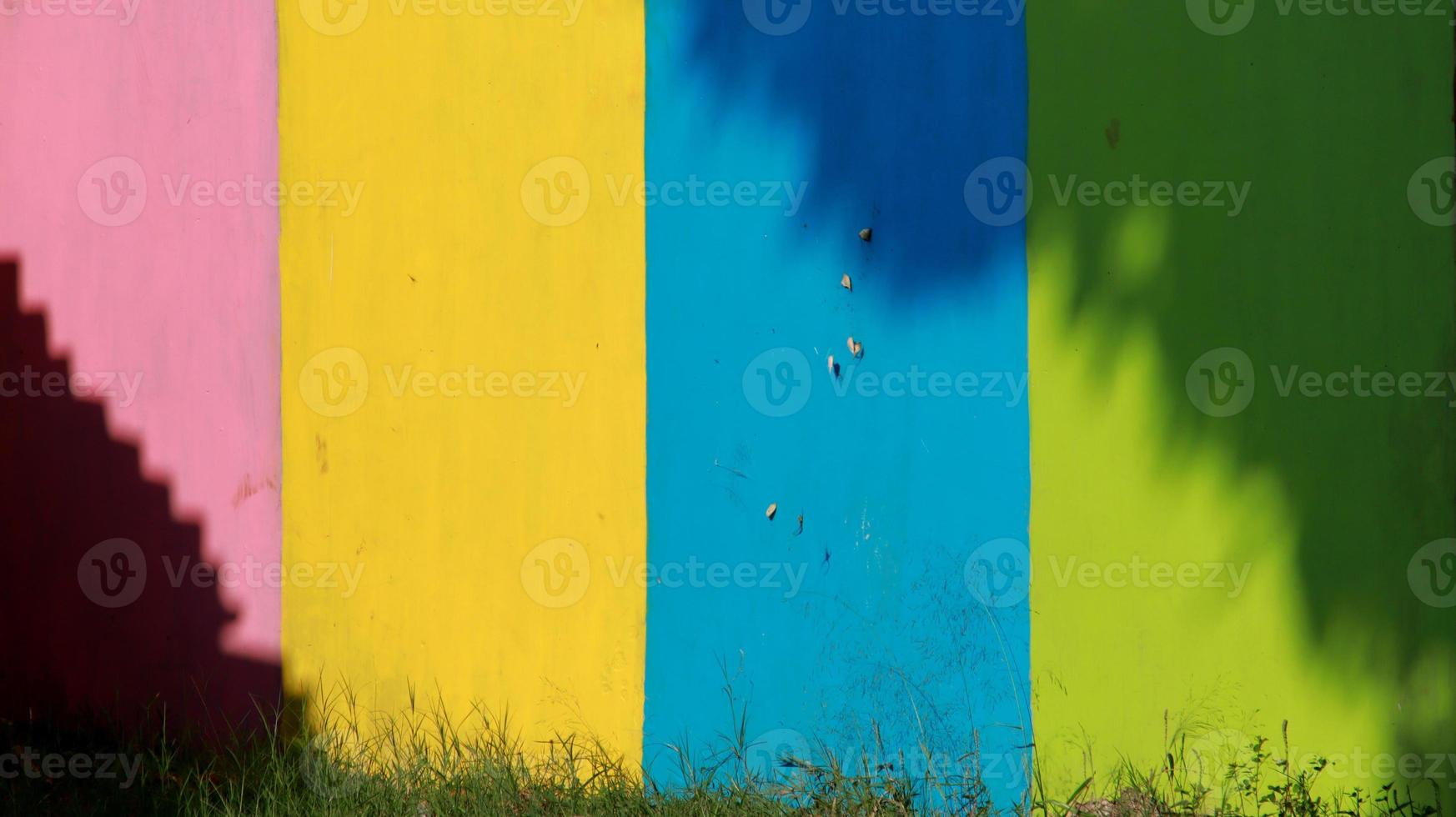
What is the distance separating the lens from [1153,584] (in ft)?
12.8

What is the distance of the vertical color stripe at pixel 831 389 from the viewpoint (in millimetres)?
3992

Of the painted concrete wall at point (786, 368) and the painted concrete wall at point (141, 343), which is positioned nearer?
the painted concrete wall at point (786, 368)

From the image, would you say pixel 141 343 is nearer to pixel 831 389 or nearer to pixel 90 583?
pixel 90 583

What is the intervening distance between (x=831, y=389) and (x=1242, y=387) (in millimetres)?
1288

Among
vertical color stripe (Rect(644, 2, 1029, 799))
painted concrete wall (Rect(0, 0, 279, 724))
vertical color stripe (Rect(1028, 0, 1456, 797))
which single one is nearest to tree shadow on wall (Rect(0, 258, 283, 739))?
painted concrete wall (Rect(0, 0, 279, 724))

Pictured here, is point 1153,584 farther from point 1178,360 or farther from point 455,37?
point 455,37

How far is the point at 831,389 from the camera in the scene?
409 centimetres

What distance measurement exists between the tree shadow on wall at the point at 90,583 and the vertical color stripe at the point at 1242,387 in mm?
2924

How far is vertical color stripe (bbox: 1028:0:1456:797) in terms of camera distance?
380 cm

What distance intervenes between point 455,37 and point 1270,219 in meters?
2.78

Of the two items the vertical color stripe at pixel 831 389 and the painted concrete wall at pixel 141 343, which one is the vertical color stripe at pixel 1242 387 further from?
the painted concrete wall at pixel 141 343

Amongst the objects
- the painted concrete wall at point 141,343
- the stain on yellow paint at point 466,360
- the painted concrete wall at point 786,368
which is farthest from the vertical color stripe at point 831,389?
the painted concrete wall at point 141,343

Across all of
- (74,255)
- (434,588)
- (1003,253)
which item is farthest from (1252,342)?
(74,255)

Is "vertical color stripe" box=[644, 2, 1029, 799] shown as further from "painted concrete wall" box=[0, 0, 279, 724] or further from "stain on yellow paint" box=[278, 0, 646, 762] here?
"painted concrete wall" box=[0, 0, 279, 724]
